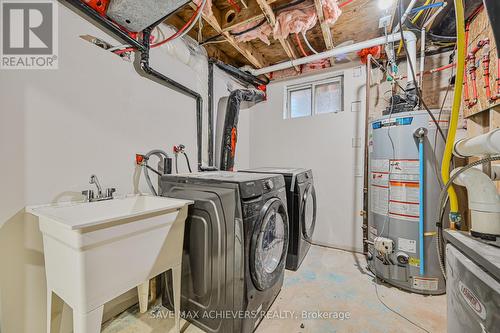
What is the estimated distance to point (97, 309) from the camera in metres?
0.89

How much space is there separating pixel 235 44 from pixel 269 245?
2.05 metres

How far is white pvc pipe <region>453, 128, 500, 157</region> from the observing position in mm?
806

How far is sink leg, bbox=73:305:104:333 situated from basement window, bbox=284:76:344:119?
280 cm

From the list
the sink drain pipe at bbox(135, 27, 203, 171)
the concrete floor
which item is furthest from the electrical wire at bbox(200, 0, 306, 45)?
the concrete floor

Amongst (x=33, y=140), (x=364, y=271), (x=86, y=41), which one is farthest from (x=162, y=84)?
(x=364, y=271)

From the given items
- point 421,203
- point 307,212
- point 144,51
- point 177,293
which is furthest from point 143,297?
point 421,203

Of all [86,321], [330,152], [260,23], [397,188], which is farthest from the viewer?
[330,152]

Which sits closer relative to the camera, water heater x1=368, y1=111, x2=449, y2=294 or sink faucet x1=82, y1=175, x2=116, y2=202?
sink faucet x1=82, y1=175, x2=116, y2=202

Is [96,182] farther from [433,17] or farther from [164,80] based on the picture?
[433,17]

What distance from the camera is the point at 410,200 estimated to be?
5.43 feet

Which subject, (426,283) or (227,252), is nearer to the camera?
(227,252)

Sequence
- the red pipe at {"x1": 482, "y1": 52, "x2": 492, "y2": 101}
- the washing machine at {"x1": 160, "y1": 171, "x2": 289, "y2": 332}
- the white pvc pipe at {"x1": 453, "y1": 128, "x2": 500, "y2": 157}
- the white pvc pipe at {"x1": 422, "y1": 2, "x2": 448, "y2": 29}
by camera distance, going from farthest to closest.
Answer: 1. the white pvc pipe at {"x1": 422, "y1": 2, "x2": 448, "y2": 29}
2. the red pipe at {"x1": 482, "y1": 52, "x2": 492, "y2": 101}
3. the washing machine at {"x1": 160, "y1": 171, "x2": 289, "y2": 332}
4. the white pvc pipe at {"x1": 453, "y1": 128, "x2": 500, "y2": 157}

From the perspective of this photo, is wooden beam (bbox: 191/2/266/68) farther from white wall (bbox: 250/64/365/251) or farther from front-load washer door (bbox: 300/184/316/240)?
front-load washer door (bbox: 300/184/316/240)

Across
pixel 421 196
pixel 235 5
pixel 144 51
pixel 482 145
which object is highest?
pixel 235 5
